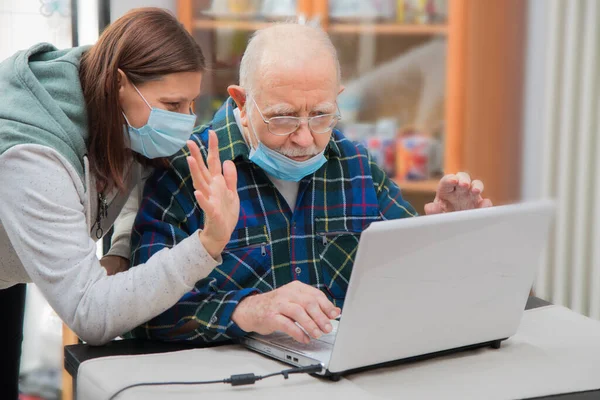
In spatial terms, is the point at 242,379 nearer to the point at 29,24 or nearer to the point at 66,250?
the point at 66,250

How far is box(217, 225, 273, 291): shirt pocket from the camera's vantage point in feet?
4.75

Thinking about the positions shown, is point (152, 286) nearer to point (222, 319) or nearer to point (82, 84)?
point (222, 319)

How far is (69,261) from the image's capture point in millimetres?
1224

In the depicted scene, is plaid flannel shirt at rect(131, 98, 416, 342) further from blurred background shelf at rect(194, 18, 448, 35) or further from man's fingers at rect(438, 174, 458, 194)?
blurred background shelf at rect(194, 18, 448, 35)

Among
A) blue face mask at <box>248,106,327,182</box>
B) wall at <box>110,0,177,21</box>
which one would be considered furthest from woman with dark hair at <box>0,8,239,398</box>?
wall at <box>110,0,177,21</box>

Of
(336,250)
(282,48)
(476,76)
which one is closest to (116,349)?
(336,250)

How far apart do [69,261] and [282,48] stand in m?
0.55

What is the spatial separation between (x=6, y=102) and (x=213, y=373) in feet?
1.92

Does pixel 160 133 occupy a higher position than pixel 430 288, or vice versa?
pixel 160 133

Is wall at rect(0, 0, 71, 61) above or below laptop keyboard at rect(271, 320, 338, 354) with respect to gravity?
above

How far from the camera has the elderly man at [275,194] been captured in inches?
54.6

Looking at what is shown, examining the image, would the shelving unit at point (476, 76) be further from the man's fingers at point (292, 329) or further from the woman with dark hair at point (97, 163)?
the man's fingers at point (292, 329)

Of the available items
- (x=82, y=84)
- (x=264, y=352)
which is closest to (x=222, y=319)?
(x=264, y=352)

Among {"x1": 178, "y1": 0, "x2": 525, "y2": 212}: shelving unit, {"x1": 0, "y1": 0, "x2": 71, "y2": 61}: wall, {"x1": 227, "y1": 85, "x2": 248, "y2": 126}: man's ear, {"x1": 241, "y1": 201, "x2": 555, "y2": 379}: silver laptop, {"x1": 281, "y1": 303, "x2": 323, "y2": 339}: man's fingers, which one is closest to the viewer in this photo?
{"x1": 241, "y1": 201, "x2": 555, "y2": 379}: silver laptop
